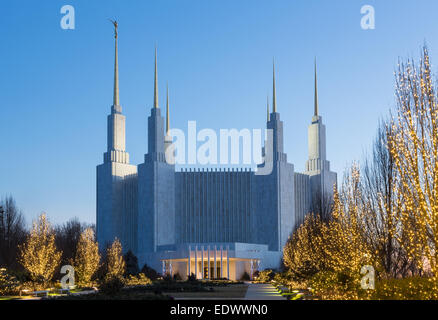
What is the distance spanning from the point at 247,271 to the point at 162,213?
15653 millimetres

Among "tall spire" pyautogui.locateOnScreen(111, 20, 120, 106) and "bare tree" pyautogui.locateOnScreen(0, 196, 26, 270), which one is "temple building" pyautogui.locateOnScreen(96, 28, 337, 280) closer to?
"tall spire" pyautogui.locateOnScreen(111, 20, 120, 106)

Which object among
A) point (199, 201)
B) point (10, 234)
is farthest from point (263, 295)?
point (199, 201)

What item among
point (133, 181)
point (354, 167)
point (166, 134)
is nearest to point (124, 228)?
point (133, 181)

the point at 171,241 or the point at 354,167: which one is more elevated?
the point at 354,167

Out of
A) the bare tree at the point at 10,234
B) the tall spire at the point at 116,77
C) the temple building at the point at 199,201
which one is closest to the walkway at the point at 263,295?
the bare tree at the point at 10,234

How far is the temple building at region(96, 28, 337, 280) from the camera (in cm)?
8656

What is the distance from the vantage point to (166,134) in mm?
100375

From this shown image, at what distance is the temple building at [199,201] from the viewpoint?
284ft

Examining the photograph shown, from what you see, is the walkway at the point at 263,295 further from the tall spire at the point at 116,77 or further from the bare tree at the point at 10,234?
the tall spire at the point at 116,77

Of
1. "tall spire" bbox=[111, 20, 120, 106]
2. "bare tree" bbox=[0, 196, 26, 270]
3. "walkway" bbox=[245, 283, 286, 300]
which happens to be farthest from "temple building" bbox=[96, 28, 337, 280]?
"walkway" bbox=[245, 283, 286, 300]

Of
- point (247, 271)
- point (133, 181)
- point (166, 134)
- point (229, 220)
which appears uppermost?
point (166, 134)
